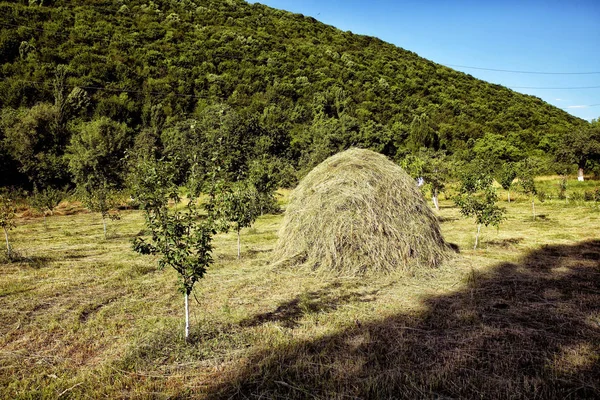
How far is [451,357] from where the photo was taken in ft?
17.3

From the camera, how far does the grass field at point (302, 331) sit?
15.2ft

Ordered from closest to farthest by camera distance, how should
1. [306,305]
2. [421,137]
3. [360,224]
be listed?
[306,305], [360,224], [421,137]

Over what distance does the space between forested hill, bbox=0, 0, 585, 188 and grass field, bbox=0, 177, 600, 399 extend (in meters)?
27.4

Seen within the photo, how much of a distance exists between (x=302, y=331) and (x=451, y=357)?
8.31ft

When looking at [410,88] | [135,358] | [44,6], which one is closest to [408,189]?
[135,358]

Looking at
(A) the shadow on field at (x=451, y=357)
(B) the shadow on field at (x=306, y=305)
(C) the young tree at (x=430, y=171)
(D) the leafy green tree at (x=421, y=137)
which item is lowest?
(B) the shadow on field at (x=306, y=305)

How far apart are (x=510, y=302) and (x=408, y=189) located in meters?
4.82

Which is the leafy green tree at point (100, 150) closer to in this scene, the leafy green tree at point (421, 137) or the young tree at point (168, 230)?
the young tree at point (168, 230)

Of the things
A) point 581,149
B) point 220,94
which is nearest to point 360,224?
point 581,149

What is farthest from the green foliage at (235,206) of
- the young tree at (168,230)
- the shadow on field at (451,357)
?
the shadow on field at (451,357)

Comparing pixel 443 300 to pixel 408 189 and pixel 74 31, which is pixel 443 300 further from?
pixel 74 31

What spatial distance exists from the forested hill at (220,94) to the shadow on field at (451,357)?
29.7m

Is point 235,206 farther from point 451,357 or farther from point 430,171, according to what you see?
point 430,171

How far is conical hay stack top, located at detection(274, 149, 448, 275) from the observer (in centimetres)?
1023
